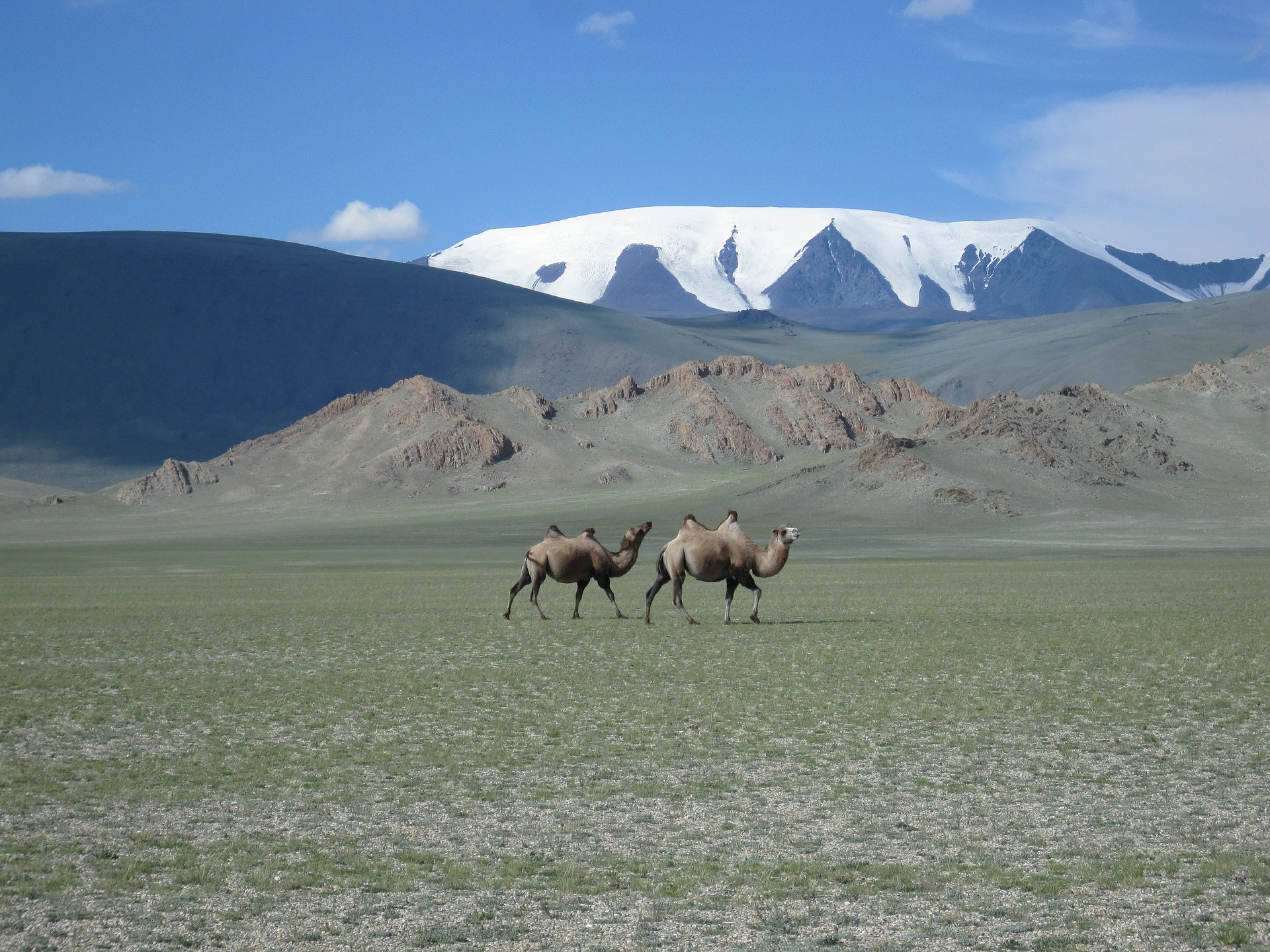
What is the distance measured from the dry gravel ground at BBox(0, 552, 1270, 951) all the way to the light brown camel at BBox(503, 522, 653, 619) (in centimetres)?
212

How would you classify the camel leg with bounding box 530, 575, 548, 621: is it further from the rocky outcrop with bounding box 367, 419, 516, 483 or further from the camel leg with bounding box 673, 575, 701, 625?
the rocky outcrop with bounding box 367, 419, 516, 483

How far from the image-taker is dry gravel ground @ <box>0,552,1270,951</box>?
811 cm

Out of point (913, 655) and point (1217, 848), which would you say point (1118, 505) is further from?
point (1217, 848)

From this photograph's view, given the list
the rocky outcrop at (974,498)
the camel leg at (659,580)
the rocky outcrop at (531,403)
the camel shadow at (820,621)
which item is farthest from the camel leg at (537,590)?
the rocky outcrop at (531,403)

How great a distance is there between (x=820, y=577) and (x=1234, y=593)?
537 inches

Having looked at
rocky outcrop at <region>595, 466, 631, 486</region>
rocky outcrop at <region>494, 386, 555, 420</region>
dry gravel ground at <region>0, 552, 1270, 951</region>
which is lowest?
dry gravel ground at <region>0, 552, 1270, 951</region>

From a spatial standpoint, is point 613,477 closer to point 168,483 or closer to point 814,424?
point 814,424

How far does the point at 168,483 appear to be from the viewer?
130 m

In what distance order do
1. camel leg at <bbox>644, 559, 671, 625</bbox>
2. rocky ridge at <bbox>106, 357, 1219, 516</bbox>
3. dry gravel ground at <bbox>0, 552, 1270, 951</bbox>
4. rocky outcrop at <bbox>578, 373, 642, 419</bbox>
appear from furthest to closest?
rocky outcrop at <bbox>578, 373, 642, 419</bbox>
rocky ridge at <bbox>106, 357, 1219, 516</bbox>
camel leg at <bbox>644, 559, 671, 625</bbox>
dry gravel ground at <bbox>0, 552, 1270, 951</bbox>

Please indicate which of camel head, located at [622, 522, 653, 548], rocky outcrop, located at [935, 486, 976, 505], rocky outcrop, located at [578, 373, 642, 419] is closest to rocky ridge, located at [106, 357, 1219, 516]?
rocky outcrop, located at [935, 486, 976, 505]

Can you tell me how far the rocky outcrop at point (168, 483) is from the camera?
128m

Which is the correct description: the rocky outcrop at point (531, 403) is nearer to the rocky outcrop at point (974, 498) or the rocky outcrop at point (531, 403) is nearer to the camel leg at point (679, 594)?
the rocky outcrop at point (974, 498)

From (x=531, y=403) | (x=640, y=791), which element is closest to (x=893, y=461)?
(x=531, y=403)

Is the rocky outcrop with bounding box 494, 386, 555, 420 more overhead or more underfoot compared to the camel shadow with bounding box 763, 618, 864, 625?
more overhead
